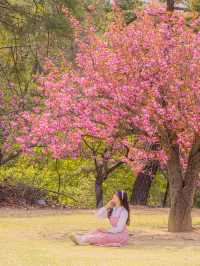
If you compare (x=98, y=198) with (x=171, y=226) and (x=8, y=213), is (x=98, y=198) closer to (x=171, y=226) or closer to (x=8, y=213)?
(x=8, y=213)

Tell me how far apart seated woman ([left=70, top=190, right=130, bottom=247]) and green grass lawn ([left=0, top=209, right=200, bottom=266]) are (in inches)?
9.5

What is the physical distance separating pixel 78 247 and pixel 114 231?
0.83m

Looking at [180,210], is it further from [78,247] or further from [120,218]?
[78,247]

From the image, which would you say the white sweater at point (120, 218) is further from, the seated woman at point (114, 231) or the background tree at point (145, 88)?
the background tree at point (145, 88)

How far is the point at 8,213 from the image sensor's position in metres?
20.0

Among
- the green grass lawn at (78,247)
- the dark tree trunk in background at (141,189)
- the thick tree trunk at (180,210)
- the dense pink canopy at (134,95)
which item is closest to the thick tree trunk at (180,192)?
the thick tree trunk at (180,210)

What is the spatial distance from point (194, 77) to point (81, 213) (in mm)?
7753

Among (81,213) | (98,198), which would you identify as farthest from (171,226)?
(98,198)

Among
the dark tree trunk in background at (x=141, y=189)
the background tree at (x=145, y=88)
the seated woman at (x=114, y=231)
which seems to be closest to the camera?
the seated woman at (x=114, y=231)

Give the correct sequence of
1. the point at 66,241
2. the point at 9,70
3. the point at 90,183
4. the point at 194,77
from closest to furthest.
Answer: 1. the point at 66,241
2. the point at 194,77
3. the point at 9,70
4. the point at 90,183

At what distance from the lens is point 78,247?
12.8m

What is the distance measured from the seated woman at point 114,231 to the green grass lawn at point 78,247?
0.24 metres

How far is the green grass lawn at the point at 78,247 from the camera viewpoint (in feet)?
34.3

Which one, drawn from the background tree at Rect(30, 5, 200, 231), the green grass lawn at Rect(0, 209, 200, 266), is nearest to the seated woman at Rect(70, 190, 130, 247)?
the green grass lawn at Rect(0, 209, 200, 266)
